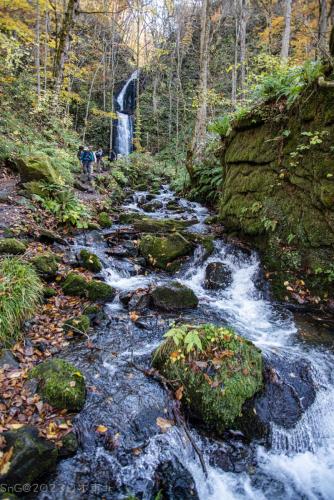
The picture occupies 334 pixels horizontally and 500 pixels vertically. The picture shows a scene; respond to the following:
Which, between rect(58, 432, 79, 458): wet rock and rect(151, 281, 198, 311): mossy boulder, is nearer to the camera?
rect(58, 432, 79, 458): wet rock

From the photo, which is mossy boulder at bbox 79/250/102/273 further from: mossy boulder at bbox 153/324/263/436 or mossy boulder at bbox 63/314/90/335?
mossy boulder at bbox 153/324/263/436

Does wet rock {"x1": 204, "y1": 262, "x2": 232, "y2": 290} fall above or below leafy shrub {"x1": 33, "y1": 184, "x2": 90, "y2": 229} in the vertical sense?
below

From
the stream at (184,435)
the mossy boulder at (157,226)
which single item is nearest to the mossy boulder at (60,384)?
the stream at (184,435)

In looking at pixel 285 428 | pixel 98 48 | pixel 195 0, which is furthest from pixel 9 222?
pixel 195 0

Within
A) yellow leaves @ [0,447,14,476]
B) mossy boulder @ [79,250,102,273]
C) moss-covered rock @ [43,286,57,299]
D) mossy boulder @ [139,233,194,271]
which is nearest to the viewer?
yellow leaves @ [0,447,14,476]

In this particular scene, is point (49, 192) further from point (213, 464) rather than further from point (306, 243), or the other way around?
point (213, 464)

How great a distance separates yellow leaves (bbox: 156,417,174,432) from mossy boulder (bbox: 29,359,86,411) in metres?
1.00

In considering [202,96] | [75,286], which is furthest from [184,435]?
[202,96]

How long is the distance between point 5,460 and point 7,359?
1.64 m

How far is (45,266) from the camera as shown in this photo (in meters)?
6.56

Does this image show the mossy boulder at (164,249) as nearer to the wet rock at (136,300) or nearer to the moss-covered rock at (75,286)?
the wet rock at (136,300)

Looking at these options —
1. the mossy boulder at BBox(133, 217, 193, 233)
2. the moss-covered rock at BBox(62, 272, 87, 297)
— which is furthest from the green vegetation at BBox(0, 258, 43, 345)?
the mossy boulder at BBox(133, 217, 193, 233)

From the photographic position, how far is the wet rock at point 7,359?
428cm

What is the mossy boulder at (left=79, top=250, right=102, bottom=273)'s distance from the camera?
7.52 meters
